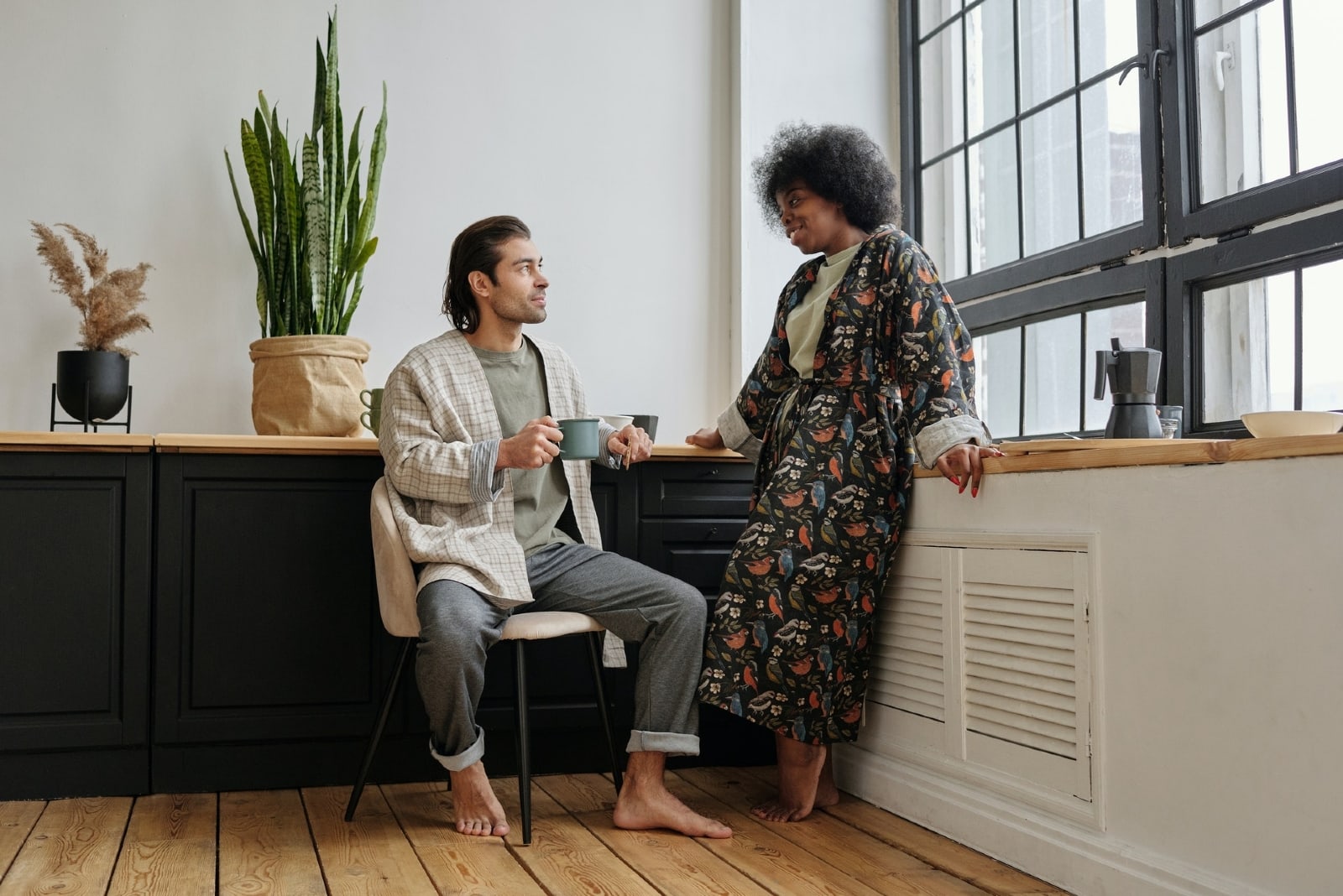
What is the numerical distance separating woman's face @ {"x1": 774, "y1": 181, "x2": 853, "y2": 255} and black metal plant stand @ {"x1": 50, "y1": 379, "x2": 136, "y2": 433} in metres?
1.68

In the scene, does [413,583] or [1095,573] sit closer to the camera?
[1095,573]

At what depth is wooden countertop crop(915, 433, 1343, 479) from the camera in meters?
1.60

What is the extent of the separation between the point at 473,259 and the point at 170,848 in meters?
1.34

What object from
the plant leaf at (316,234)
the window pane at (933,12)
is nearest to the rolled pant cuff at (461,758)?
the plant leaf at (316,234)

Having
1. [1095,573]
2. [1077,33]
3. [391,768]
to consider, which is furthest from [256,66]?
[1095,573]

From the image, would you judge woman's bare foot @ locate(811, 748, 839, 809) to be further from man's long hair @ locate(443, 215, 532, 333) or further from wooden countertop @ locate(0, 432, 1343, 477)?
man's long hair @ locate(443, 215, 532, 333)

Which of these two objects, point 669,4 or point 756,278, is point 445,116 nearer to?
point 669,4

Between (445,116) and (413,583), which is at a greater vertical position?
(445,116)

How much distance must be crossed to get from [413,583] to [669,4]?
2171mm

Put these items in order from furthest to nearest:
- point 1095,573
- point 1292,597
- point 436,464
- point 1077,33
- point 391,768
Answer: point 1077,33
point 391,768
point 436,464
point 1095,573
point 1292,597

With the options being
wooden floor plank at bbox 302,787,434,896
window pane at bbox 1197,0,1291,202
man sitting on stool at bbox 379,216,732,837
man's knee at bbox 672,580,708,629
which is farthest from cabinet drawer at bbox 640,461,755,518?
window pane at bbox 1197,0,1291,202

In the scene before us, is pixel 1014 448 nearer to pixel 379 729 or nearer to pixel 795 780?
pixel 795 780

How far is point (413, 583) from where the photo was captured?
244 centimetres

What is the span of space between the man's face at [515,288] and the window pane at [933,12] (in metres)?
1.81
